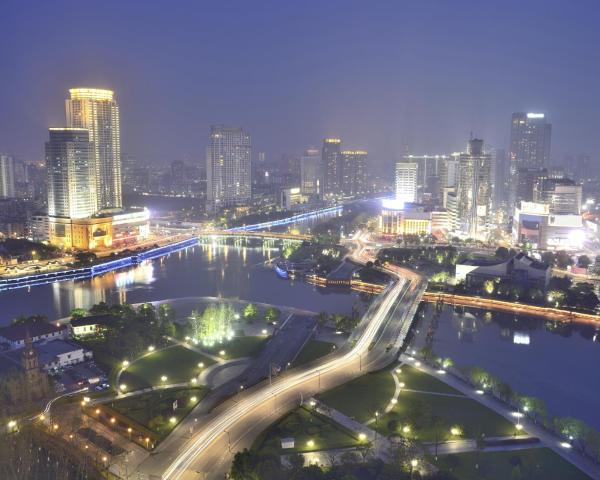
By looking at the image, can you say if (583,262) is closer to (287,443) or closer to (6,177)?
(287,443)

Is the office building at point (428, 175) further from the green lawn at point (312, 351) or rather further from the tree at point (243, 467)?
the tree at point (243, 467)

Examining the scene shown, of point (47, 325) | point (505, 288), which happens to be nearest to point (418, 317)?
point (505, 288)

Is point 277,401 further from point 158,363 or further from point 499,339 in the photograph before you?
point 499,339

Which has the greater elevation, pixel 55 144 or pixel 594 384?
pixel 55 144

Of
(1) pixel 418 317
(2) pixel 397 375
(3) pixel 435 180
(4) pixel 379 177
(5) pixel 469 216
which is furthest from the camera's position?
(4) pixel 379 177

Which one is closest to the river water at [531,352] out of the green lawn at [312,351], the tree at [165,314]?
the green lawn at [312,351]

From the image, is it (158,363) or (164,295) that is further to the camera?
(164,295)

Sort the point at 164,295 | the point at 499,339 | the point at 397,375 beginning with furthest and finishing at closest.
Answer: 1. the point at 164,295
2. the point at 499,339
3. the point at 397,375
